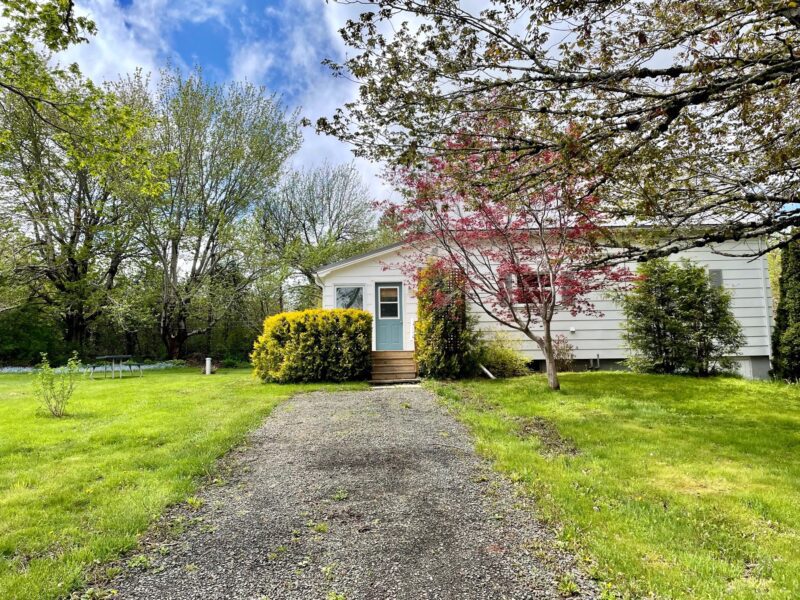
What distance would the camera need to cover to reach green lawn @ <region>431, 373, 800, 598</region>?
2689 mm

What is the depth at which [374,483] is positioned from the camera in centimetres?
425

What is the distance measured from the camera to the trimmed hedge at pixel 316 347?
10656 mm

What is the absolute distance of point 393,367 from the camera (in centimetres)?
1151

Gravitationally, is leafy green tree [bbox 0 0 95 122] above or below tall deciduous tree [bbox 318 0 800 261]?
above

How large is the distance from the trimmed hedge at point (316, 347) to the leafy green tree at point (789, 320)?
383 inches

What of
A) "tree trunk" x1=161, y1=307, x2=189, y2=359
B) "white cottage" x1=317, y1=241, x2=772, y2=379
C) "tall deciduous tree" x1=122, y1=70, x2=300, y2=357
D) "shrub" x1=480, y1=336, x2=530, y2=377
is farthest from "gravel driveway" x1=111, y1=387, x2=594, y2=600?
"tree trunk" x1=161, y1=307, x2=189, y2=359

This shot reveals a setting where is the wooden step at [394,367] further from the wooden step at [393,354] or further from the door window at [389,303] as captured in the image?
the door window at [389,303]

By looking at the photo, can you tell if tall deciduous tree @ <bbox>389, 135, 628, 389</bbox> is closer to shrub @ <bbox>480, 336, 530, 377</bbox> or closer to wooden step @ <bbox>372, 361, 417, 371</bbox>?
shrub @ <bbox>480, 336, 530, 377</bbox>

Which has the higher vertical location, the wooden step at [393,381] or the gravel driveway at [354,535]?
the wooden step at [393,381]

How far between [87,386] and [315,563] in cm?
1058

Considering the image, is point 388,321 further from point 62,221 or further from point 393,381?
point 62,221

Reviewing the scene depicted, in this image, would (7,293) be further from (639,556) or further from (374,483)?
(639,556)

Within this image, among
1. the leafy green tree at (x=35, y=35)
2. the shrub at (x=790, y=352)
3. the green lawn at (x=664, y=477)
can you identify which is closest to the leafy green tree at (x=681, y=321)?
the shrub at (x=790, y=352)

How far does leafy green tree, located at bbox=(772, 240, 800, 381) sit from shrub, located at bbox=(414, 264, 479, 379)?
Answer: 700cm
